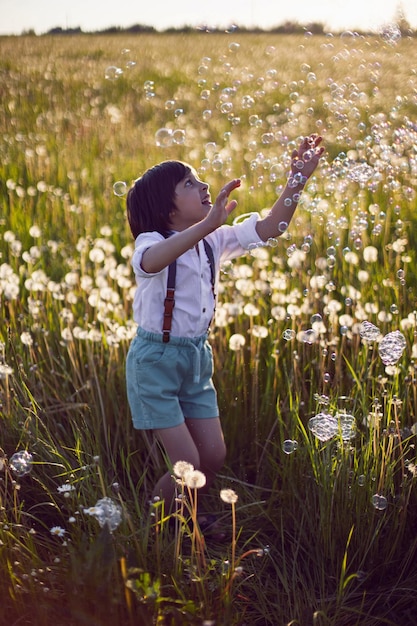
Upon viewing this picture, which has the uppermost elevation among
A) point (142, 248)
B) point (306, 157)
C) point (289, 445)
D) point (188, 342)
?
point (306, 157)

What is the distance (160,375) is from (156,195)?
0.67 m

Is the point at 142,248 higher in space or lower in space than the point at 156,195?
lower

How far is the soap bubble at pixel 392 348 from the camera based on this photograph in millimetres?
2561

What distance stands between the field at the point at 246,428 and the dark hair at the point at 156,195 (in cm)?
24

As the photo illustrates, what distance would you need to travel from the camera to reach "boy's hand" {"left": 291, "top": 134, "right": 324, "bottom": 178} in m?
2.79

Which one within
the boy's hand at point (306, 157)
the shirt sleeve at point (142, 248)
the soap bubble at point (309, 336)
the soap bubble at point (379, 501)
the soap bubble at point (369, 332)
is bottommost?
the soap bubble at point (379, 501)

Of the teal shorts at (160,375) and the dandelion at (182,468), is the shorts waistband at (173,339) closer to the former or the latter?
the teal shorts at (160,375)

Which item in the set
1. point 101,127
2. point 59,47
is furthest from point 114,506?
point 59,47

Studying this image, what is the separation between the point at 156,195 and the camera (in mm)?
2785

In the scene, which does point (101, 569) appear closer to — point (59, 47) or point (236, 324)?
point (236, 324)

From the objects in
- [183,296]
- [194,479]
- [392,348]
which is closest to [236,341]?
[183,296]

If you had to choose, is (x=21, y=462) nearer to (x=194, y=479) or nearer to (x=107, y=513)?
(x=107, y=513)

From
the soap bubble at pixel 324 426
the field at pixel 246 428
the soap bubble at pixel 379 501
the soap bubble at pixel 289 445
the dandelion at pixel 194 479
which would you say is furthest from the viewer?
the soap bubble at pixel 289 445

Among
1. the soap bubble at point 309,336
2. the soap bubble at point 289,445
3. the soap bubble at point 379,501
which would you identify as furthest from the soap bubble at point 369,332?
the soap bubble at point 379,501
